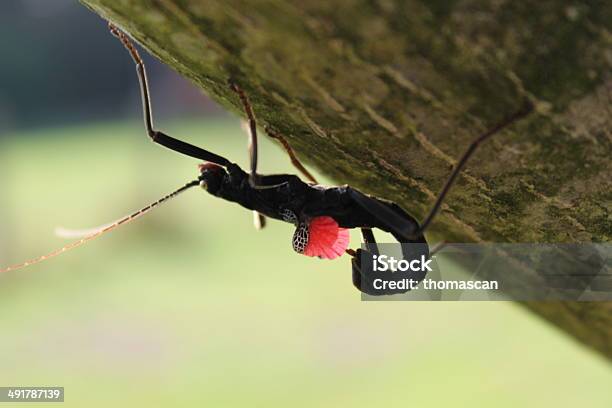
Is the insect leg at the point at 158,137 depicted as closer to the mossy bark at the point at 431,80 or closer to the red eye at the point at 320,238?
the red eye at the point at 320,238

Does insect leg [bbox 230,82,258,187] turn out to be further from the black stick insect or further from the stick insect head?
the stick insect head

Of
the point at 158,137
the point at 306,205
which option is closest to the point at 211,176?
the point at 158,137

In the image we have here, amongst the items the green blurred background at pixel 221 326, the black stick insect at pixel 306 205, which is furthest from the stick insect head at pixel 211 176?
the green blurred background at pixel 221 326

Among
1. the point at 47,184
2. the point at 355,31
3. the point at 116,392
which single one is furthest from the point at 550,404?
the point at 47,184

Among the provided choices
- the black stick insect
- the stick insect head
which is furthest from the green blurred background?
the stick insect head

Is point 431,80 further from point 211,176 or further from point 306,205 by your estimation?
point 211,176

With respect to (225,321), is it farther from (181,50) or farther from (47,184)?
(47,184)
